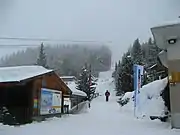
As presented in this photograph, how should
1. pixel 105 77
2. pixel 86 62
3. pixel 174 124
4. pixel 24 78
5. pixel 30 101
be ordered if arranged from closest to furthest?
1. pixel 174 124
2. pixel 24 78
3. pixel 30 101
4. pixel 86 62
5. pixel 105 77

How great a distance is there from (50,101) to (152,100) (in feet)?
18.7

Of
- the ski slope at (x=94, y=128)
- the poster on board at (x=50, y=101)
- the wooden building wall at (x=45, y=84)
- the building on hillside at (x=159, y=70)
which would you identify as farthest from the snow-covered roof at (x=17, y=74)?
the building on hillside at (x=159, y=70)

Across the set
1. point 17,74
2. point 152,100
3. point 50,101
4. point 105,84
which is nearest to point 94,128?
point 17,74

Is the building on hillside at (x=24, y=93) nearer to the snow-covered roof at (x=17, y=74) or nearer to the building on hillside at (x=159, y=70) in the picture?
the snow-covered roof at (x=17, y=74)

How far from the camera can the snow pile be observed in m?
14.1

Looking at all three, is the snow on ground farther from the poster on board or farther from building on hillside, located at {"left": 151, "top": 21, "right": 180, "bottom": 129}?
building on hillside, located at {"left": 151, "top": 21, "right": 180, "bottom": 129}

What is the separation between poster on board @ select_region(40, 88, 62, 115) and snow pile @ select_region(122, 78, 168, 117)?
4952 mm

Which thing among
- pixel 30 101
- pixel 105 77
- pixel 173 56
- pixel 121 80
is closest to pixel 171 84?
pixel 173 56

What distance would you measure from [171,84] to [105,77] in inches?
2791

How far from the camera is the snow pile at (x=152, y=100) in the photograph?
14091mm

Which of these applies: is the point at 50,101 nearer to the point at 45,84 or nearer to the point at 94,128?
the point at 45,84

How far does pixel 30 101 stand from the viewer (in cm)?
1382

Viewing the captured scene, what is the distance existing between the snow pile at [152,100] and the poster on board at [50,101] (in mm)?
4952

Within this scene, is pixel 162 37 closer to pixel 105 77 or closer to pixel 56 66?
pixel 56 66
